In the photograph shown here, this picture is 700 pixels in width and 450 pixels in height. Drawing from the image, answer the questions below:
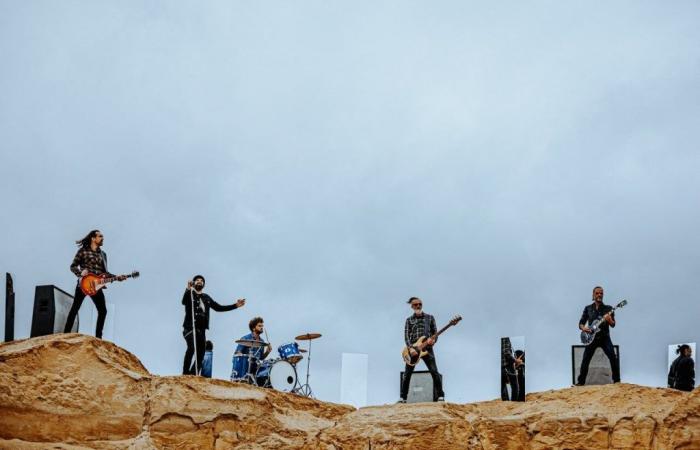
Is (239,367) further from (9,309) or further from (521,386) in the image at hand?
(521,386)

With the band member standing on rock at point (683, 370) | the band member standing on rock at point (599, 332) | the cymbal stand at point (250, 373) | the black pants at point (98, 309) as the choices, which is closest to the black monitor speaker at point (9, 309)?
the black pants at point (98, 309)

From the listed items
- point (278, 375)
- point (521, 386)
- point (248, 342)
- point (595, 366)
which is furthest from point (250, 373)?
point (595, 366)

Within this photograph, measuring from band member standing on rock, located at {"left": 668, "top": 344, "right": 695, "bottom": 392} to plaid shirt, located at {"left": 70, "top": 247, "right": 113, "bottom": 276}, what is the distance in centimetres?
1073

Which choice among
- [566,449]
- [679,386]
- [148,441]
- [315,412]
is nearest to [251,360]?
[315,412]

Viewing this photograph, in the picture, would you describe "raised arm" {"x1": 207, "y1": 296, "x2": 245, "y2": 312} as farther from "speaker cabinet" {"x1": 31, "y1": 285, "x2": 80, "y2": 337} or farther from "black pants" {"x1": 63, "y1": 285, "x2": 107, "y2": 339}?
"speaker cabinet" {"x1": 31, "y1": 285, "x2": 80, "y2": 337}

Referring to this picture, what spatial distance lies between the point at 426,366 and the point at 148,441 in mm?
5444

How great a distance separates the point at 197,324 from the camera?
63.3 ft

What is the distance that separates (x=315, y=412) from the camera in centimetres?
2012

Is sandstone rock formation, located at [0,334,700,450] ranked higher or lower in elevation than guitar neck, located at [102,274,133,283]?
lower

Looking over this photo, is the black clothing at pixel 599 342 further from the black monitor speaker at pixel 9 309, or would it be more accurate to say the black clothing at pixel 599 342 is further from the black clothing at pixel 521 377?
the black monitor speaker at pixel 9 309

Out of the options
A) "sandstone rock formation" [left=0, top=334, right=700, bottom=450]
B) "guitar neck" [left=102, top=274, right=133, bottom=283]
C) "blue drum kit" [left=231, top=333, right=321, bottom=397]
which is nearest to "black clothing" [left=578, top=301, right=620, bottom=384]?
"sandstone rock formation" [left=0, top=334, right=700, bottom=450]

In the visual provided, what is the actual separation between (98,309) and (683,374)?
11029mm

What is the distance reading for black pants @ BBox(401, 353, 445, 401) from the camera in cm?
1973

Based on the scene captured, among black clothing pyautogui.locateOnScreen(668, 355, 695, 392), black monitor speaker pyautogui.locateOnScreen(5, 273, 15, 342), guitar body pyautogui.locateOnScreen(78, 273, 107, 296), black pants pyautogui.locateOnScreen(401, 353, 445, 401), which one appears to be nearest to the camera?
black monitor speaker pyautogui.locateOnScreen(5, 273, 15, 342)
